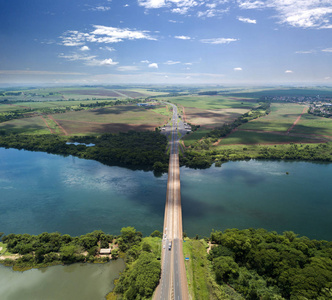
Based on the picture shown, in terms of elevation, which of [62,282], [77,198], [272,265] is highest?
[272,265]

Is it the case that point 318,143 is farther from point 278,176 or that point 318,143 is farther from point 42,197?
point 42,197

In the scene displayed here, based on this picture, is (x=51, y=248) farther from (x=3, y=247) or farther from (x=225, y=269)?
(x=225, y=269)

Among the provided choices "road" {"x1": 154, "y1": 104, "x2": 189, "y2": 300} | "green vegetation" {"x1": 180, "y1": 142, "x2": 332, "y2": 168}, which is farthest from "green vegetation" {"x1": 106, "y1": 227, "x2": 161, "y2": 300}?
"green vegetation" {"x1": 180, "y1": 142, "x2": 332, "y2": 168}

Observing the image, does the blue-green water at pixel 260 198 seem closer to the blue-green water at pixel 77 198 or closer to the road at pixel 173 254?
the road at pixel 173 254

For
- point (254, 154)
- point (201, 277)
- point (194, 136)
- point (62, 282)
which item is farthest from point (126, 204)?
point (194, 136)

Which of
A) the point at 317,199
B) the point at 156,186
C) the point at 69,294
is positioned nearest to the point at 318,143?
the point at 317,199

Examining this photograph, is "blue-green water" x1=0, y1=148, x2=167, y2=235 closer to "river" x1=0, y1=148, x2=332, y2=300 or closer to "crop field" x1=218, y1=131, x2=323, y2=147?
"river" x1=0, y1=148, x2=332, y2=300
